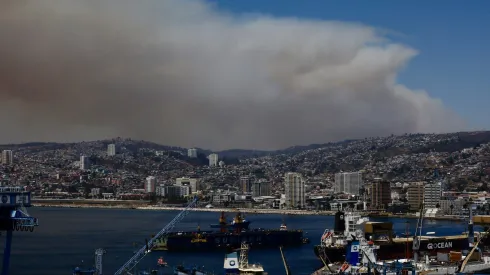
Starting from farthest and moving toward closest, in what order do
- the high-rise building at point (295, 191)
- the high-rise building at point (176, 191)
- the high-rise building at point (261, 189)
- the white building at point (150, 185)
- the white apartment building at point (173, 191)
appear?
the white building at point (150, 185), the high-rise building at point (176, 191), the white apartment building at point (173, 191), the high-rise building at point (261, 189), the high-rise building at point (295, 191)

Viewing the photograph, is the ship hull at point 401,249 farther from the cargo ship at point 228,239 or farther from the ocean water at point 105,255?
the cargo ship at point 228,239

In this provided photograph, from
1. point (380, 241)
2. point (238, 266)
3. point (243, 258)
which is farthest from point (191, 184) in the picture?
point (238, 266)

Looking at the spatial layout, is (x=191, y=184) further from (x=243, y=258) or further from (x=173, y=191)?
(x=243, y=258)

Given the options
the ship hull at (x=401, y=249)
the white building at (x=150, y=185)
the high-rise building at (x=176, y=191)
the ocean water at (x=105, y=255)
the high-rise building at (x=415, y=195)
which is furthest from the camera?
the white building at (x=150, y=185)

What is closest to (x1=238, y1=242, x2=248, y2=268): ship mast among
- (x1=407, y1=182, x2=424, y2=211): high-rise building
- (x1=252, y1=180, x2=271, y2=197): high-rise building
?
(x1=407, y1=182, x2=424, y2=211): high-rise building

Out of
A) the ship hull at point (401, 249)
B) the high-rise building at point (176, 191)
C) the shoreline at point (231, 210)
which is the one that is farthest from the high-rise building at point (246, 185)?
the ship hull at point (401, 249)

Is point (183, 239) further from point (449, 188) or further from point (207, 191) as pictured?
point (207, 191)
